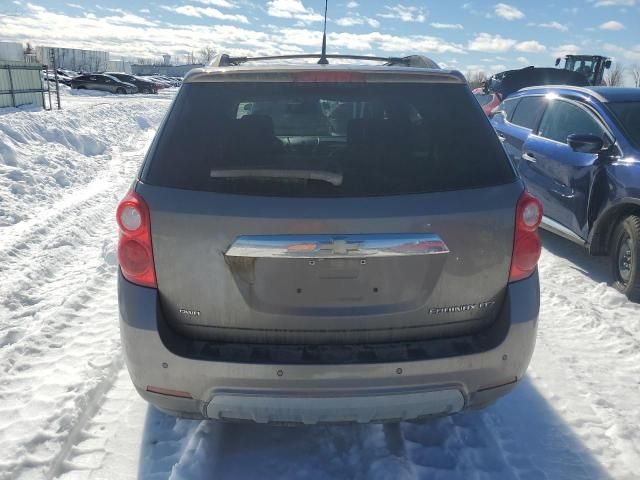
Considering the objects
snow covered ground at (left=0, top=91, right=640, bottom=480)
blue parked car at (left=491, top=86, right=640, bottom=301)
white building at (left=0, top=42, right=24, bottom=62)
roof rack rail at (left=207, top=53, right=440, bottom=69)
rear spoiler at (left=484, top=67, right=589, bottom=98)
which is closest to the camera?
snow covered ground at (left=0, top=91, right=640, bottom=480)

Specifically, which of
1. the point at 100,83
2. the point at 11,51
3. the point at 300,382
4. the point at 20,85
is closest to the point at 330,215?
the point at 300,382

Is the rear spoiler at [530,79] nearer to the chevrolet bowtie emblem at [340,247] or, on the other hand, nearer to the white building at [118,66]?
the chevrolet bowtie emblem at [340,247]

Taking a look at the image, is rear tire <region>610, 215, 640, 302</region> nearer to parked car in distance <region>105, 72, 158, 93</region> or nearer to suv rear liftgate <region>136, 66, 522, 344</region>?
suv rear liftgate <region>136, 66, 522, 344</region>

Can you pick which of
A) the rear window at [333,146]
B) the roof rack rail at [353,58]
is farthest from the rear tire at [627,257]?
the rear window at [333,146]

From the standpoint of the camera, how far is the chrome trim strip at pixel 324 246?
202 centimetres

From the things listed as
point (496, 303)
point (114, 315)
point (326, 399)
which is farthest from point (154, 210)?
point (114, 315)

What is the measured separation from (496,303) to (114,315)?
305 centimetres

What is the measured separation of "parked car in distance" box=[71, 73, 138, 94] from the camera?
39.8 m

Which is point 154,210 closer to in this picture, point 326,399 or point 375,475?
point 326,399

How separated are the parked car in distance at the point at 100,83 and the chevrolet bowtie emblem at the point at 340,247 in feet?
140

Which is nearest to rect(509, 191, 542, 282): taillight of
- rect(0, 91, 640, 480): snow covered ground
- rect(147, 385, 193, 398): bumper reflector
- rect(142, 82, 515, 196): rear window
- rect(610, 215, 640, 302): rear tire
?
rect(142, 82, 515, 196): rear window

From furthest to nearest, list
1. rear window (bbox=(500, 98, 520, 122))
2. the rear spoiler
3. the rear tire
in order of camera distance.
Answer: the rear spoiler < rear window (bbox=(500, 98, 520, 122)) < the rear tire

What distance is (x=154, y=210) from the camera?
6.83 feet

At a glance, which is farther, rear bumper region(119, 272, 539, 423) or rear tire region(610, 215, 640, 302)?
rear tire region(610, 215, 640, 302)
